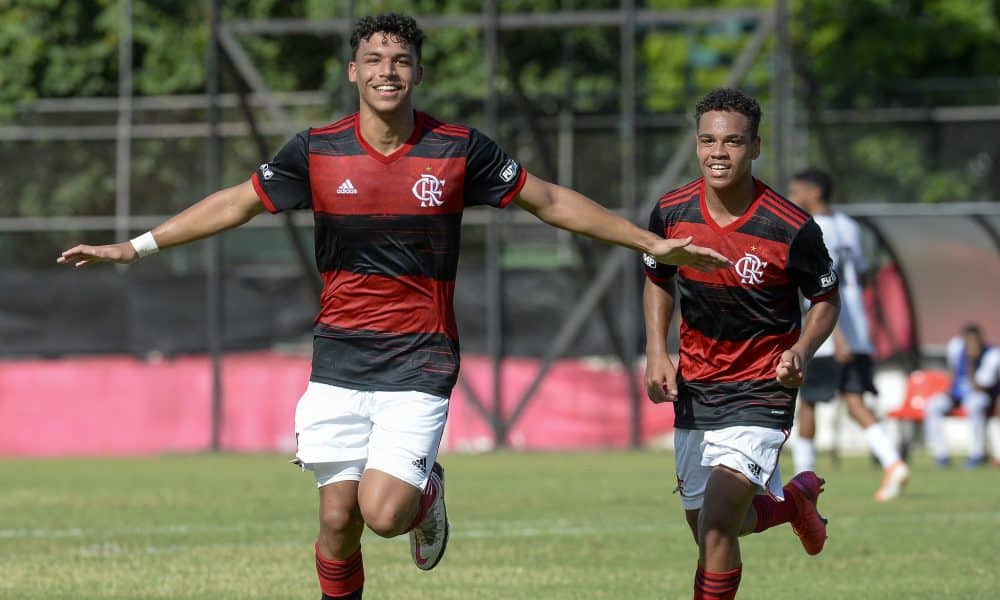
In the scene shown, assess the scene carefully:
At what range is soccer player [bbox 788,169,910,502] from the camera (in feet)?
42.8

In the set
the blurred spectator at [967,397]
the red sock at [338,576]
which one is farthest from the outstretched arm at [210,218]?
the blurred spectator at [967,397]

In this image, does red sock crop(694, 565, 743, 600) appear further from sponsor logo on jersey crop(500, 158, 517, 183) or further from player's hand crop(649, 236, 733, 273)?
sponsor logo on jersey crop(500, 158, 517, 183)

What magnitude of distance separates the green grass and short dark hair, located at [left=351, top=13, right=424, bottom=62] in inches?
103

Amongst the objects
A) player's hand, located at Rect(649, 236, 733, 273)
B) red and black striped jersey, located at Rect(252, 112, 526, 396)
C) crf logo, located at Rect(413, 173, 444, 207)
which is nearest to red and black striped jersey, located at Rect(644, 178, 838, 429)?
player's hand, located at Rect(649, 236, 733, 273)

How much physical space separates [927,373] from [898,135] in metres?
4.08

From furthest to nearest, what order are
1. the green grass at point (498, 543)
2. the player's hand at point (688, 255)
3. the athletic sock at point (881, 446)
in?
the athletic sock at point (881, 446) < the green grass at point (498, 543) < the player's hand at point (688, 255)

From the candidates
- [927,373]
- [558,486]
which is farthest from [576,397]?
[558,486]

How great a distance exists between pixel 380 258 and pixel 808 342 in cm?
168

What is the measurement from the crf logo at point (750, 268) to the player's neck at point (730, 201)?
18 centimetres

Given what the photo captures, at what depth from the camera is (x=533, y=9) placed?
30.8 m

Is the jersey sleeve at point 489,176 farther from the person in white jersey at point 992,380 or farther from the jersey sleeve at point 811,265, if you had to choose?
the person in white jersey at point 992,380

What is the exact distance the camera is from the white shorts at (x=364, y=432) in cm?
675

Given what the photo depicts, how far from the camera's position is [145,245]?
273 inches

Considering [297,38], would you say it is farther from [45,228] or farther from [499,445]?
[499,445]
